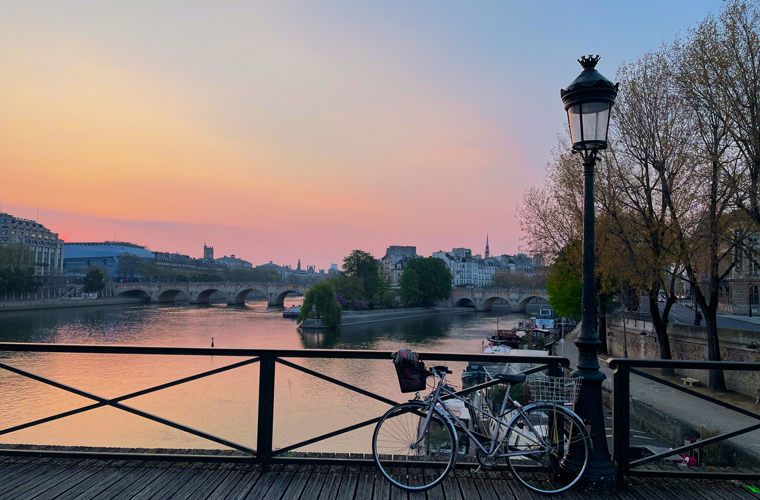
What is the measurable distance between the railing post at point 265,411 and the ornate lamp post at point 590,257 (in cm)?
247

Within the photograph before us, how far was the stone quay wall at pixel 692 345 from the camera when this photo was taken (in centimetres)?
1799

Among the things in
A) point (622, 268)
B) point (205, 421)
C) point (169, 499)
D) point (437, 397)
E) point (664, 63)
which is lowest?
point (205, 421)

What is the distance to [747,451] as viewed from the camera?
1150 centimetres

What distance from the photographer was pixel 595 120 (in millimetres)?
4418

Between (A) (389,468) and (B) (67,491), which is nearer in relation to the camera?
(B) (67,491)

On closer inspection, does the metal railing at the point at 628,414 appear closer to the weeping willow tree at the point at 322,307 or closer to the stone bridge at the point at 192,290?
the weeping willow tree at the point at 322,307

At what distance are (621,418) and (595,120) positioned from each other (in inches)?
102

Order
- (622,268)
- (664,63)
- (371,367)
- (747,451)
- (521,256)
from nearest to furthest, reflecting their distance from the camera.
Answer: (747,451)
(664,63)
(622,268)
(371,367)
(521,256)

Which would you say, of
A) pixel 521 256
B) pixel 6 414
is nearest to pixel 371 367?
pixel 6 414

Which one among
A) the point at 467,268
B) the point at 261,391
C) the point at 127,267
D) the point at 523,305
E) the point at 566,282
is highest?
the point at 467,268

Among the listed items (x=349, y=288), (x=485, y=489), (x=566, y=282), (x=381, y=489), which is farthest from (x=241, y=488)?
(x=349, y=288)

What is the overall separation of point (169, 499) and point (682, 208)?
18992 millimetres

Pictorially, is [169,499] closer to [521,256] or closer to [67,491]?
[67,491]

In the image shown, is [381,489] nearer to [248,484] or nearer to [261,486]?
[261,486]
